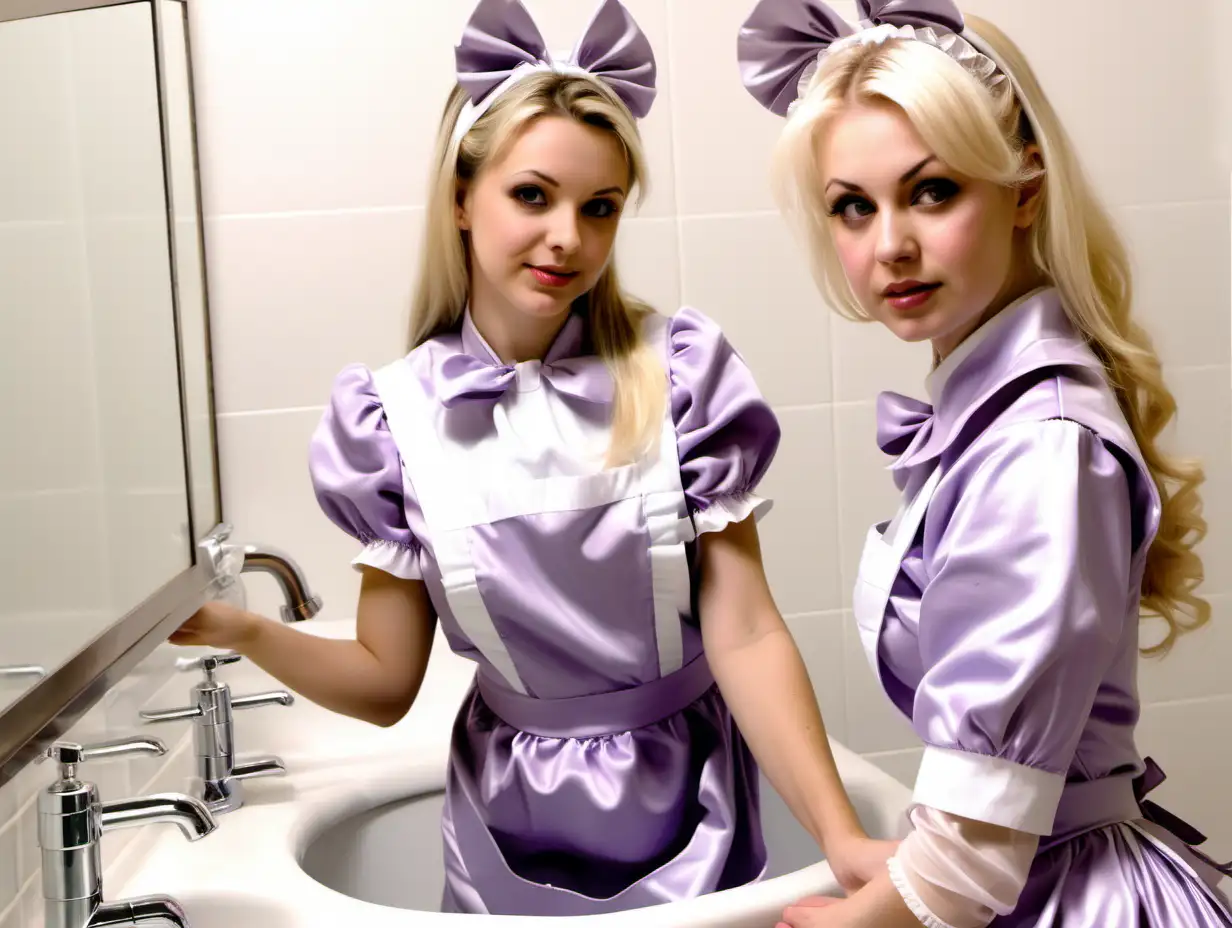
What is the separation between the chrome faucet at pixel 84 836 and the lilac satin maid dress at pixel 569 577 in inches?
12.8

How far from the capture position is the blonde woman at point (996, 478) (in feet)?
3.00

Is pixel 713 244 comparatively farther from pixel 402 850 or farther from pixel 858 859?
pixel 858 859

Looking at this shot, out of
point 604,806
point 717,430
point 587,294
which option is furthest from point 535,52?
point 604,806

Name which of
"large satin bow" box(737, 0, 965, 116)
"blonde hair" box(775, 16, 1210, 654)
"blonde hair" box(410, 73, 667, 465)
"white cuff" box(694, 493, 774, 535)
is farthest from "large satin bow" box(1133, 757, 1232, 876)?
"large satin bow" box(737, 0, 965, 116)

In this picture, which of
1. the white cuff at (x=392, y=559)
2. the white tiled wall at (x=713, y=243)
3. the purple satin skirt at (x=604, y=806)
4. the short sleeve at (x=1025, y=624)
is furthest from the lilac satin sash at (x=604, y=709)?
the white tiled wall at (x=713, y=243)

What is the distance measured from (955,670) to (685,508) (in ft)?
1.16

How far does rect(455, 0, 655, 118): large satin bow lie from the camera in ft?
4.06

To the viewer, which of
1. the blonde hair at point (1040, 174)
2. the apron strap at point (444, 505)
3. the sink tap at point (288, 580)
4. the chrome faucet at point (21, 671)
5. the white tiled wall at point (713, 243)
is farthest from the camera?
the white tiled wall at point (713, 243)

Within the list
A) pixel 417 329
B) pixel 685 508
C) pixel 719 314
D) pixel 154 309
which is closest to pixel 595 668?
pixel 685 508

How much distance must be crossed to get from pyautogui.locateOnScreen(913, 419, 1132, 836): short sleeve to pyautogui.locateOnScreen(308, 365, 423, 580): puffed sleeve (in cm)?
51

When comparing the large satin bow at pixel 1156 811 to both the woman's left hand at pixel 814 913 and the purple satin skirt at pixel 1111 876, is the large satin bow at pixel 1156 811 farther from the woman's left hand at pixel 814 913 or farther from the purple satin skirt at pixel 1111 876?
the woman's left hand at pixel 814 913

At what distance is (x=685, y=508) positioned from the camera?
1.23 meters

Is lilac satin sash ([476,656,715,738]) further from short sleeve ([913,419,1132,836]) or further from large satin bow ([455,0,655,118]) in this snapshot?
large satin bow ([455,0,655,118])

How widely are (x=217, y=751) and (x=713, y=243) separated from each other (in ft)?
2.99
